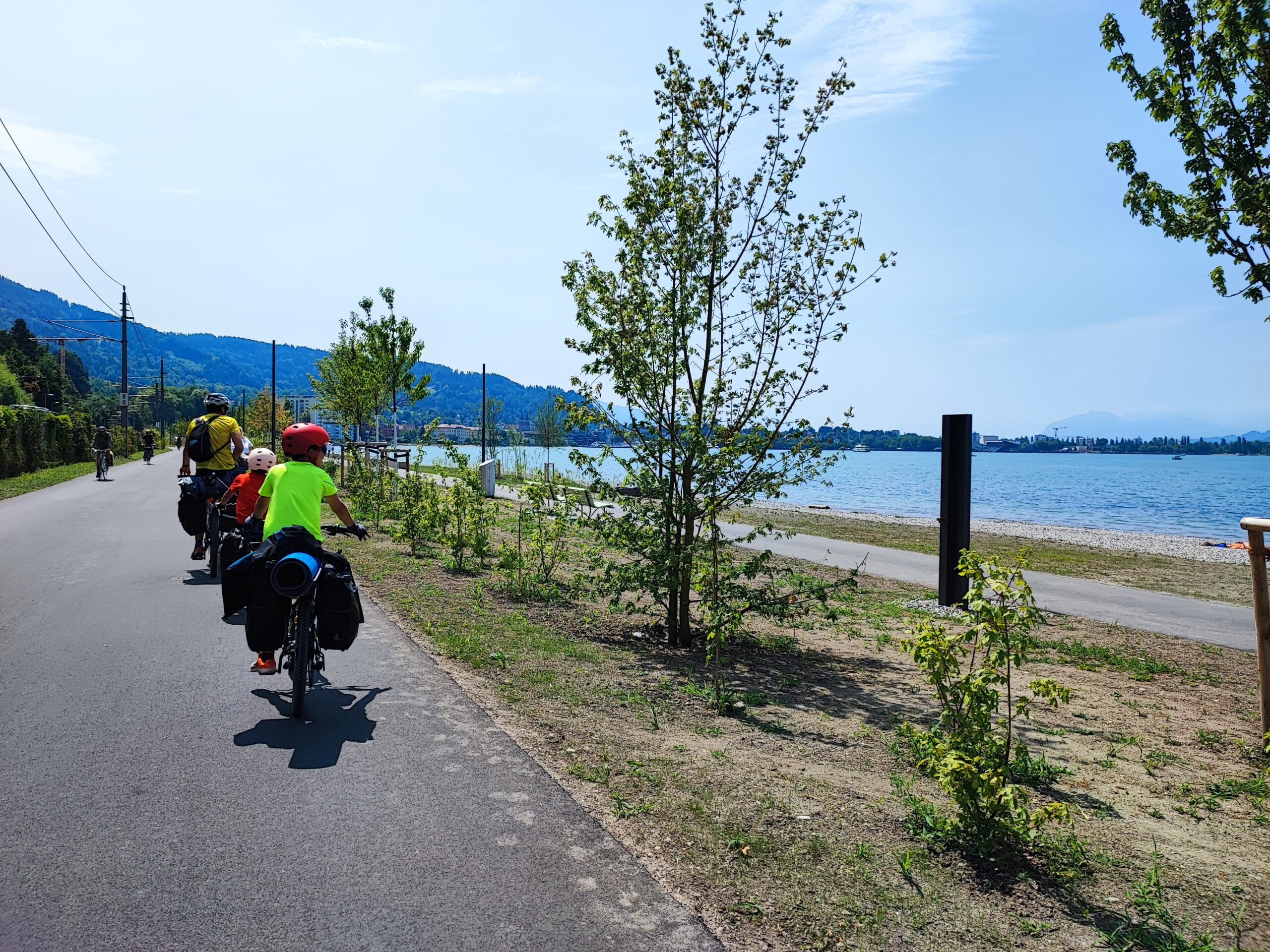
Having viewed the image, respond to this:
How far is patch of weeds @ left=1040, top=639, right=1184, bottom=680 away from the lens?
25.8 ft

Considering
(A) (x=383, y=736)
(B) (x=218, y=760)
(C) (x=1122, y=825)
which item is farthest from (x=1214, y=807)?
(B) (x=218, y=760)

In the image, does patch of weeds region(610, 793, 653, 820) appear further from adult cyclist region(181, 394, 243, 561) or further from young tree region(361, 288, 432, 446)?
young tree region(361, 288, 432, 446)

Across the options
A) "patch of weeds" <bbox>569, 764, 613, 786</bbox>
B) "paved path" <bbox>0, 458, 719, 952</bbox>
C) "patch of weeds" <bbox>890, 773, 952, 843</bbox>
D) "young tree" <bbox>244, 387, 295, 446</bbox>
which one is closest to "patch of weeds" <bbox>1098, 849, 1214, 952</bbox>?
"patch of weeds" <bbox>890, 773, 952, 843</bbox>

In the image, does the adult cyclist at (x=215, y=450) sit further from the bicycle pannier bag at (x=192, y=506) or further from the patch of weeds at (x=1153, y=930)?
the patch of weeds at (x=1153, y=930)

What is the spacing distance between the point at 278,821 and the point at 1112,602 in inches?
454

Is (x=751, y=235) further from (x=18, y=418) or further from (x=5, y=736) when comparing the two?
(x=18, y=418)

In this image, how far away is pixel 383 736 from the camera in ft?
16.9

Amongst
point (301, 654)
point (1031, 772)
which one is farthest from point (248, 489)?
point (1031, 772)

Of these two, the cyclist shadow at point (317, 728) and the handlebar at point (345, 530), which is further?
the handlebar at point (345, 530)

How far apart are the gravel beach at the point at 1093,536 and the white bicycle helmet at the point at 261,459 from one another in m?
21.7

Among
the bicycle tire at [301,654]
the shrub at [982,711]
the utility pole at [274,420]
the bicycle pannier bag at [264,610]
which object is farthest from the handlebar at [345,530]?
the utility pole at [274,420]

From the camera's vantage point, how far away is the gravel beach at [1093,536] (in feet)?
78.6

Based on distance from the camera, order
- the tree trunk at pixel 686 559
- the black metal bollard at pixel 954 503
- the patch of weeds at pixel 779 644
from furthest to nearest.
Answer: the black metal bollard at pixel 954 503, the patch of weeds at pixel 779 644, the tree trunk at pixel 686 559

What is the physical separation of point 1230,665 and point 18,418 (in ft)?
112
